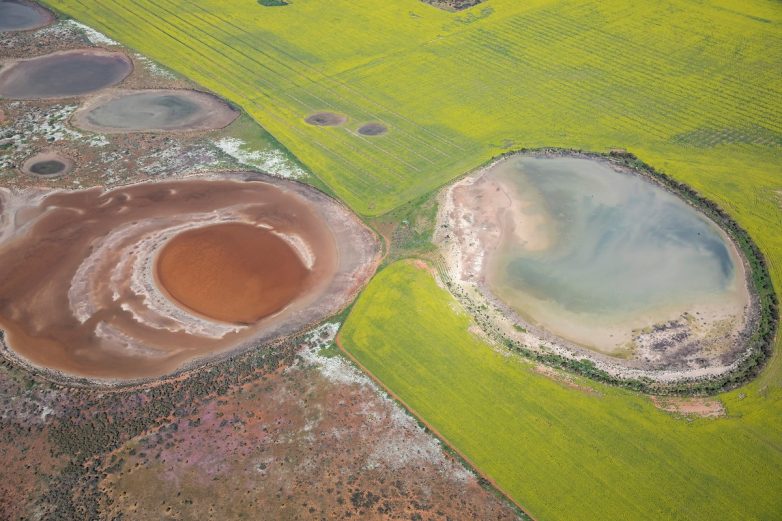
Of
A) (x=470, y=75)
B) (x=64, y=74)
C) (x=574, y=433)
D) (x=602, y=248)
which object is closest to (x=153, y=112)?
(x=64, y=74)

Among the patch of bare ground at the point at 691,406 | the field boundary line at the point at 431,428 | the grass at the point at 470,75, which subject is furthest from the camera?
the grass at the point at 470,75

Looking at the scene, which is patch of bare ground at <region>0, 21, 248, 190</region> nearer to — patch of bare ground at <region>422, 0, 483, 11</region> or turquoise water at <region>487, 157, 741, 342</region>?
turquoise water at <region>487, 157, 741, 342</region>

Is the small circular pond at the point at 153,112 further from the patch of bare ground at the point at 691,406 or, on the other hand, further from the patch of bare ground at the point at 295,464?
the patch of bare ground at the point at 691,406

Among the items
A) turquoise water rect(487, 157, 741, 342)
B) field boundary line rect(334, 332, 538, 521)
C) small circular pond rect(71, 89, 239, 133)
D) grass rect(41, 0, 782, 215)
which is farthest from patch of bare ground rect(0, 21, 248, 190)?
turquoise water rect(487, 157, 741, 342)

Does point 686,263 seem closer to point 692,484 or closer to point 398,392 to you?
point 692,484

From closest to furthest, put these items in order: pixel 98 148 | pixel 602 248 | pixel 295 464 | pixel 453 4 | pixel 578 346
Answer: pixel 295 464
pixel 578 346
pixel 602 248
pixel 98 148
pixel 453 4

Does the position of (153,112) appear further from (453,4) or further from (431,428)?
(431,428)

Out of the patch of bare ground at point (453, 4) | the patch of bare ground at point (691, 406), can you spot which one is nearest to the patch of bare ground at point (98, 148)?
the patch of bare ground at point (453, 4)

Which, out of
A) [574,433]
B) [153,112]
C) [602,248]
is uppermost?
[602,248]
